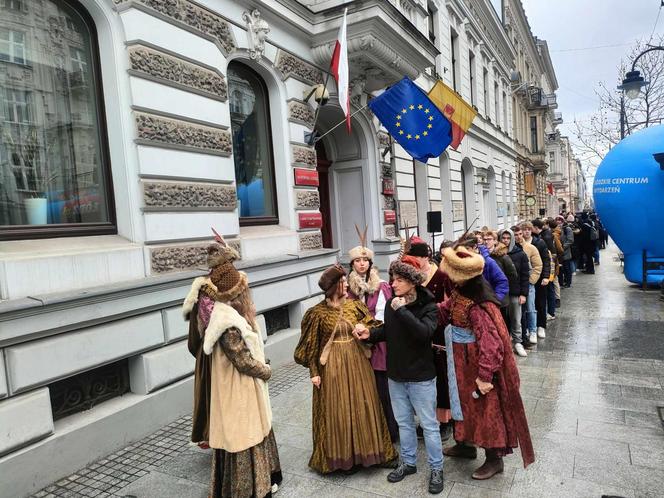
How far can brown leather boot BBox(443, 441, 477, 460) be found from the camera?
389cm

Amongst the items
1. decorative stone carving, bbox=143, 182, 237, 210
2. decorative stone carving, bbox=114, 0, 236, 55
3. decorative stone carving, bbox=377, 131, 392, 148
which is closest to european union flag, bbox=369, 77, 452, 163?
decorative stone carving, bbox=377, 131, 392, 148

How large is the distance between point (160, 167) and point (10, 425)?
2.82 meters

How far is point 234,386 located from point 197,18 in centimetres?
465

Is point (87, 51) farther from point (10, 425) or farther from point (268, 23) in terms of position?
point (10, 425)

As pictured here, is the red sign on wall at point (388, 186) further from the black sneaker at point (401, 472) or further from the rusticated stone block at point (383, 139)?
the black sneaker at point (401, 472)

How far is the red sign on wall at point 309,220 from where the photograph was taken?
759 cm

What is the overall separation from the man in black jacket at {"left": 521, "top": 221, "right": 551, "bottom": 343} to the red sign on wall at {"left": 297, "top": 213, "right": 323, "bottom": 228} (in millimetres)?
3400

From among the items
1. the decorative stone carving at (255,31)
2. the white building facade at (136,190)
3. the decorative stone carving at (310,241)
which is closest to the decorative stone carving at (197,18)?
the white building facade at (136,190)

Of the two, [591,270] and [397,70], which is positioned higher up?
[397,70]

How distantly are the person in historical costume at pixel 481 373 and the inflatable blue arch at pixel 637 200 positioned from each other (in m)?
9.82

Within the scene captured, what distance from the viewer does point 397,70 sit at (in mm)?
8914

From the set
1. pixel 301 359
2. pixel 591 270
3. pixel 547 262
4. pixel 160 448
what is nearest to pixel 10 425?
pixel 160 448

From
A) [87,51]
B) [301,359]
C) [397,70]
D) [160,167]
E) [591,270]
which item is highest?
[397,70]

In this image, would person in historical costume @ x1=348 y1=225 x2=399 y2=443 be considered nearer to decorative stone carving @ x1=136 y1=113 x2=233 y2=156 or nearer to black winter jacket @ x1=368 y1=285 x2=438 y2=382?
black winter jacket @ x1=368 y1=285 x2=438 y2=382
